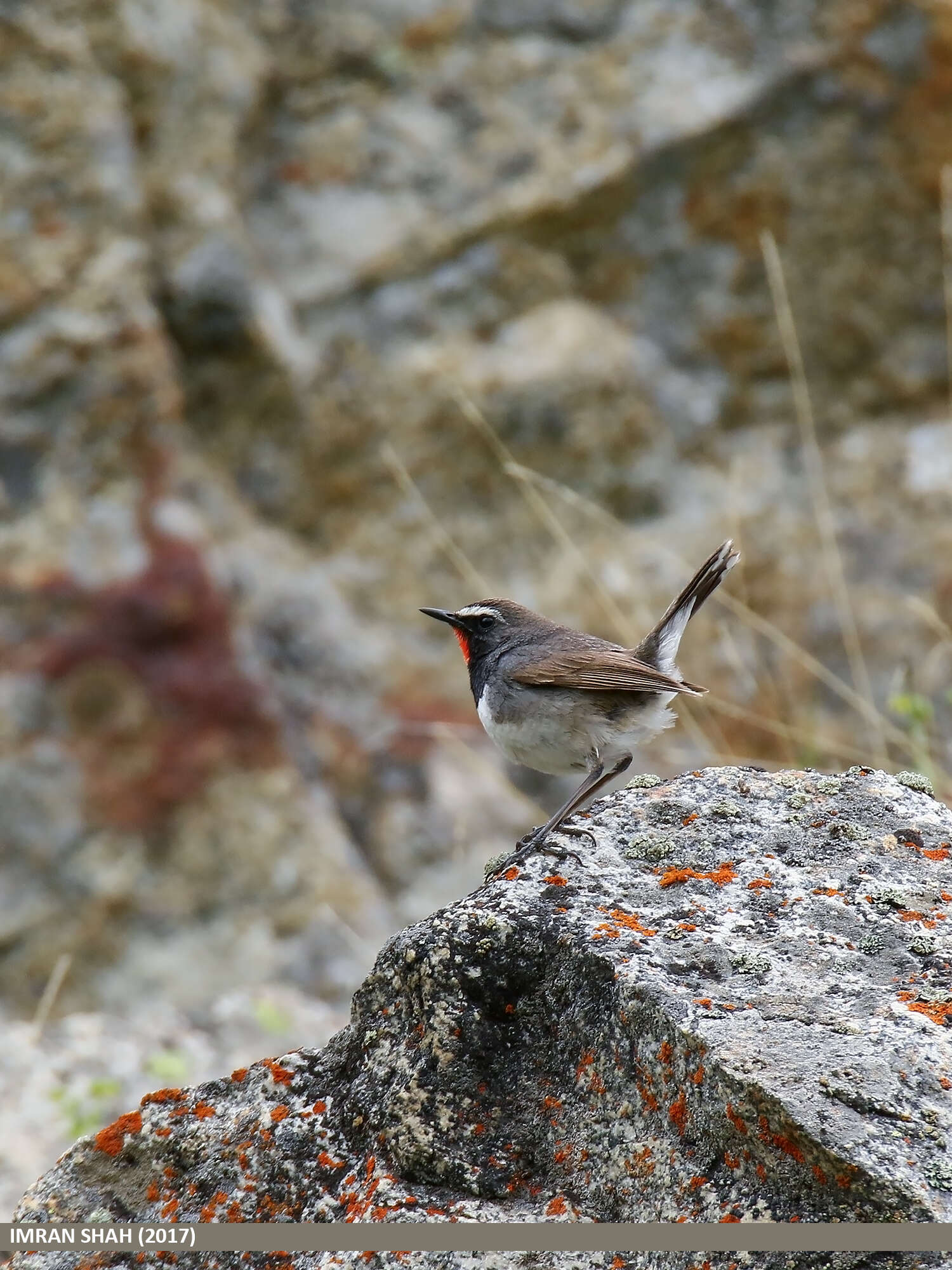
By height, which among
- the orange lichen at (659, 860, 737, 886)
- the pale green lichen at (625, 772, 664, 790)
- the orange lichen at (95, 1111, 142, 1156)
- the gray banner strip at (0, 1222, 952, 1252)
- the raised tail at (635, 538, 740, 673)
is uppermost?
the raised tail at (635, 538, 740, 673)

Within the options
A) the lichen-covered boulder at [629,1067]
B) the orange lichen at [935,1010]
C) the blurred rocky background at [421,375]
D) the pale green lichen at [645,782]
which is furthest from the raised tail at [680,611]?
the blurred rocky background at [421,375]

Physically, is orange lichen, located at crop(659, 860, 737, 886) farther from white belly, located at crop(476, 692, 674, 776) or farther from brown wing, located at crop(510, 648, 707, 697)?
white belly, located at crop(476, 692, 674, 776)

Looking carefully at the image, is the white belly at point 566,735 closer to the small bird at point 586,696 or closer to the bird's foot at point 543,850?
the small bird at point 586,696

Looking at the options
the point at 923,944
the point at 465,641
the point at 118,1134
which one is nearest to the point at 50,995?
the point at 118,1134

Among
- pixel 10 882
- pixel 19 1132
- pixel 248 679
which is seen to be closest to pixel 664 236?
pixel 248 679

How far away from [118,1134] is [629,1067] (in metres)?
1.40

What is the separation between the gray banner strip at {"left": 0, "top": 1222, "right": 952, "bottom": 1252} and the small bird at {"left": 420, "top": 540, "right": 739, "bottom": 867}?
75.9 inches

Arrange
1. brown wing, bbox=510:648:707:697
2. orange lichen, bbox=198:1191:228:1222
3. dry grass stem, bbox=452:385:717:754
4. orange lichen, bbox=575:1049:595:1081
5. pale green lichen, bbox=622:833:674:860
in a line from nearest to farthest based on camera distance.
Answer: orange lichen, bbox=575:1049:595:1081
orange lichen, bbox=198:1191:228:1222
pale green lichen, bbox=622:833:674:860
brown wing, bbox=510:648:707:697
dry grass stem, bbox=452:385:717:754

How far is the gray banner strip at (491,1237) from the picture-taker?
93.0 inches

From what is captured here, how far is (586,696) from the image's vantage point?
480cm

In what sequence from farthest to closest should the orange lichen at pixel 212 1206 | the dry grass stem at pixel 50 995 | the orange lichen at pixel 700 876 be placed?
1. the dry grass stem at pixel 50 995
2. the orange lichen at pixel 700 876
3. the orange lichen at pixel 212 1206

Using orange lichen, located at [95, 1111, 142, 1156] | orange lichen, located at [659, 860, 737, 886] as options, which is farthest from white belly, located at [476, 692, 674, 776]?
orange lichen, located at [95, 1111, 142, 1156]

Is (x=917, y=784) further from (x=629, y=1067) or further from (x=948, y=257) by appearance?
(x=948, y=257)

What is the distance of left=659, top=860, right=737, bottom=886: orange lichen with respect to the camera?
333cm
